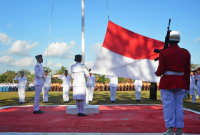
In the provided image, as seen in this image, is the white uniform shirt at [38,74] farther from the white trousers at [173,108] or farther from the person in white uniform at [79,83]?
the white trousers at [173,108]

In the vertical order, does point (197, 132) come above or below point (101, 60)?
below

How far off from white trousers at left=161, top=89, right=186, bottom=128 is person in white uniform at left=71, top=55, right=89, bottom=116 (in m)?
3.28

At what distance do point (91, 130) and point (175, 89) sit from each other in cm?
195

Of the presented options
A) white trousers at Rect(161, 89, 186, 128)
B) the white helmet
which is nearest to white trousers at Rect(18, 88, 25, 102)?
white trousers at Rect(161, 89, 186, 128)

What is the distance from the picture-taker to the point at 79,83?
642 centimetres

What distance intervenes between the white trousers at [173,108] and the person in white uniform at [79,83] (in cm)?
328

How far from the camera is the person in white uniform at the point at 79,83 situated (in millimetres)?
6336

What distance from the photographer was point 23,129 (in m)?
4.41

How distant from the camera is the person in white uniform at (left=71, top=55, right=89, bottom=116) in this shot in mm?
6336

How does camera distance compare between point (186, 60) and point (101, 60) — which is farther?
point (101, 60)

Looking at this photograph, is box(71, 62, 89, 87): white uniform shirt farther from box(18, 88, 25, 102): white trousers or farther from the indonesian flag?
box(18, 88, 25, 102): white trousers

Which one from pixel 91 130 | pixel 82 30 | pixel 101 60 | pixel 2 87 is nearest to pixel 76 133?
pixel 91 130

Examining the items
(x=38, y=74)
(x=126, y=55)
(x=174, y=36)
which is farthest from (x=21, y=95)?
(x=174, y=36)

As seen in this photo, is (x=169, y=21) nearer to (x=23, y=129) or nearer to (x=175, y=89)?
(x=175, y=89)
